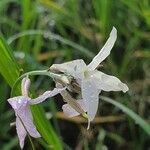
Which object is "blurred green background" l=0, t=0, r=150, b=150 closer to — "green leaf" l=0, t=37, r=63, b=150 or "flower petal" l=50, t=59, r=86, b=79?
"green leaf" l=0, t=37, r=63, b=150

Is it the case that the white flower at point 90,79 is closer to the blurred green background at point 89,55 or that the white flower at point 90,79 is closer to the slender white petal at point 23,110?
the slender white petal at point 23,110

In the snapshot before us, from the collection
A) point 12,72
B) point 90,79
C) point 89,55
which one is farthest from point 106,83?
point 89,55

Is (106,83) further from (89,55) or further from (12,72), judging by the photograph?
(89,55)

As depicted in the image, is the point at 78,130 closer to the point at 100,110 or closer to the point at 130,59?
the point at 100,110

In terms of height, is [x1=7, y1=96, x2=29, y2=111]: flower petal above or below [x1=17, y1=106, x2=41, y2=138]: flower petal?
above

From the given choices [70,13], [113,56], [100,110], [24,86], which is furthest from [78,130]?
[24,86]

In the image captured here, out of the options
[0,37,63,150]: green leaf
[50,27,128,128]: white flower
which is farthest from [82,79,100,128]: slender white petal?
[0,37,63,150]: green leaf

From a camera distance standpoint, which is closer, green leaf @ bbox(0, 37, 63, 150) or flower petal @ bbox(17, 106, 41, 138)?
flower petal @ bbox(17, 106, 41, 138)
